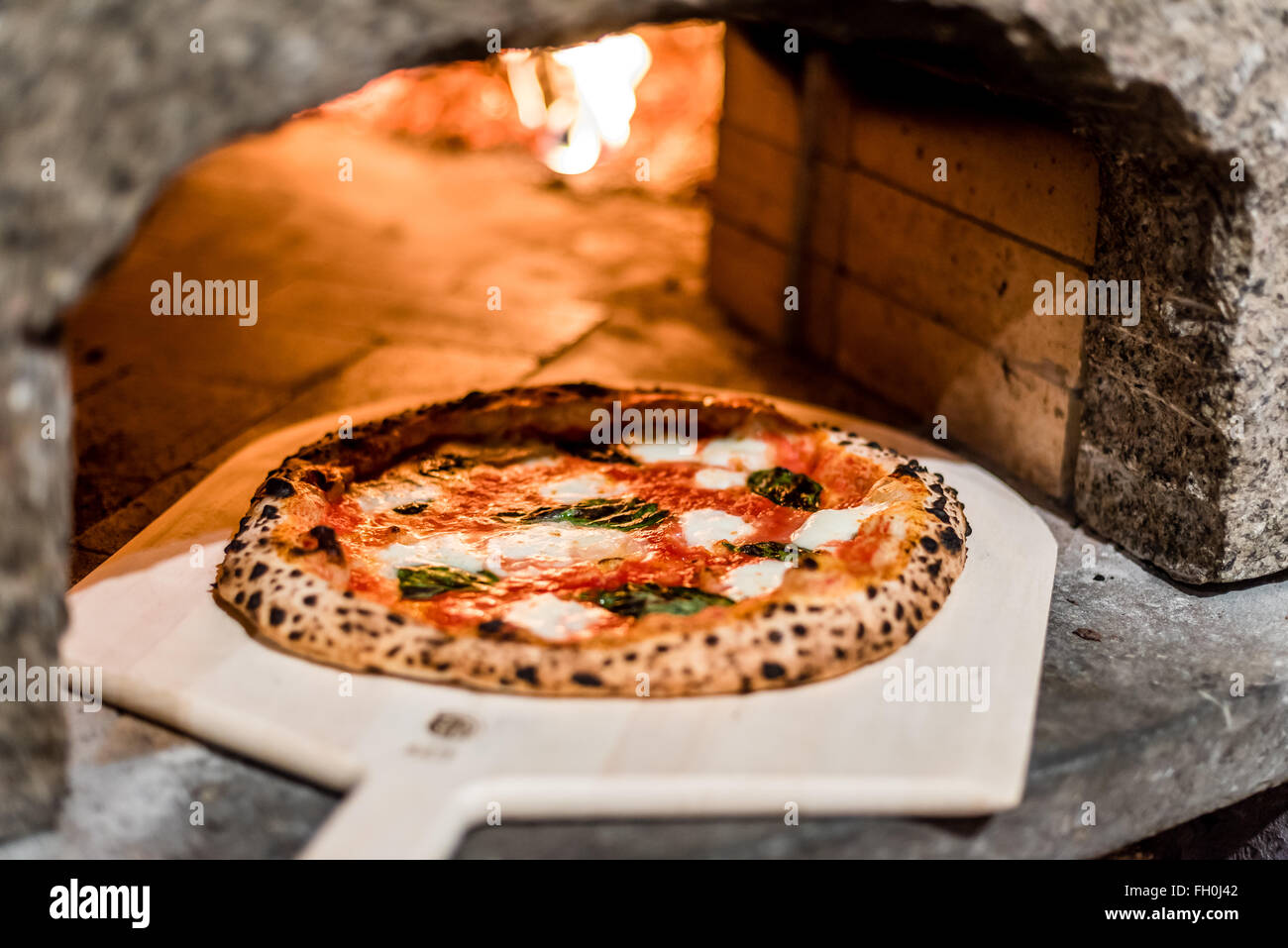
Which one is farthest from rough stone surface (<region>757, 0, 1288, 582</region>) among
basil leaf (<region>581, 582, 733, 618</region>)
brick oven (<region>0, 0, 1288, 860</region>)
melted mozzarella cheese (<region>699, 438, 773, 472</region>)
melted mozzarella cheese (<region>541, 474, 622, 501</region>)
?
melted mozzarella cheese (<region>541, 474, 622, 501</region>)

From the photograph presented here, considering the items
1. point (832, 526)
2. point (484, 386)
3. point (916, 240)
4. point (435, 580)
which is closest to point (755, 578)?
point (832, 526)

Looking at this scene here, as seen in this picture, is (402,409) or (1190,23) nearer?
(1190,23)

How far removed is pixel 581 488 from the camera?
134 inches

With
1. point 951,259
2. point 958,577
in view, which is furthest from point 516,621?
point 951,259

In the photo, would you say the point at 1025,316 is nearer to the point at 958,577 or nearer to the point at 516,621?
the point at 958,577

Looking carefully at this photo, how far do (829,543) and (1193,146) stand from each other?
116 cm

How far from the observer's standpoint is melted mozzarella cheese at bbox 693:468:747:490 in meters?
3.39

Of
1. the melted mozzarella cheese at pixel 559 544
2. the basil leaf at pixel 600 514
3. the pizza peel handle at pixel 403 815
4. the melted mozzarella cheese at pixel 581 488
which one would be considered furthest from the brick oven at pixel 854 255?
the melted mozzarella cheese at pixel 581 488

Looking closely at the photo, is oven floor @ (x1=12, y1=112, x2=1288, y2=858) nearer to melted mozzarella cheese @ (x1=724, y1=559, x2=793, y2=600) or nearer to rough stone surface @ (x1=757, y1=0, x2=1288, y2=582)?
rough stone surface @ (x1=757, y1=0, x2=1288, y2=582)

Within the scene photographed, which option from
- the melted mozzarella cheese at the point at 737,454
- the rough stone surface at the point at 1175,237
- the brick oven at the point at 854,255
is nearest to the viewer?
the brick oven at the point at 854,255

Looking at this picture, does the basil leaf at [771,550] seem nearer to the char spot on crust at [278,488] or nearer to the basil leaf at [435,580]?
the basil leaf at [435,580]

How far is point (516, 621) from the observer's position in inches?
105

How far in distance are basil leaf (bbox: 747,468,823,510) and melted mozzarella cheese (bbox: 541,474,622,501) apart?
1.23ft

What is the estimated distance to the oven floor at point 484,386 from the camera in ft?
7.89
